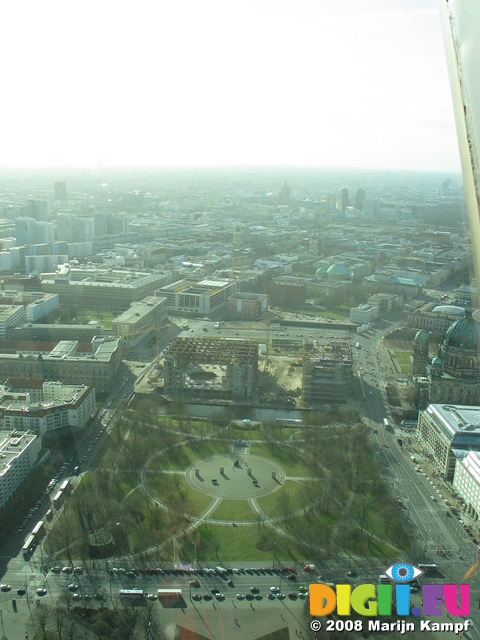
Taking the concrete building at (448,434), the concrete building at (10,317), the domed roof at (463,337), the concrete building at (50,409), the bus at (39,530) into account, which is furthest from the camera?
the concrete building at (10,317)

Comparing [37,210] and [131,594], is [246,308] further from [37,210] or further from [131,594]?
[37,210]

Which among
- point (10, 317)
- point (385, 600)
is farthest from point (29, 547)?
point (10, 317)

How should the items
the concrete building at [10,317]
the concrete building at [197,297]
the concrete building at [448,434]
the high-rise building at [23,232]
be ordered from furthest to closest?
the high-rise building at [23,232], the concrete building at [197,297], the concrete building at [10,317], the concrete building at [448,434]

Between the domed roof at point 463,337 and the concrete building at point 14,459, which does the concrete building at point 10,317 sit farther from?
the domed roof at point 463,337

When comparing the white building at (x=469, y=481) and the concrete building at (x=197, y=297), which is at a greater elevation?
the concrete building at (x=197, y=297)

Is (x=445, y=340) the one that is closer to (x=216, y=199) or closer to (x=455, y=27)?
(x=455, y=27)

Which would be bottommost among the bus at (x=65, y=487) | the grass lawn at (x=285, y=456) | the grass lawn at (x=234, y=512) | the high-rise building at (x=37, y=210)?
the grass lawn at (x=234, y=512)

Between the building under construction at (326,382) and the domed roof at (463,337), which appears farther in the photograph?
the building under construction at (326,382)

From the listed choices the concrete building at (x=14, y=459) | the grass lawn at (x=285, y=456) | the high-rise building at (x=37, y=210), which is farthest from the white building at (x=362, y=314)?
the high-rise building at (x=37, y=210)
